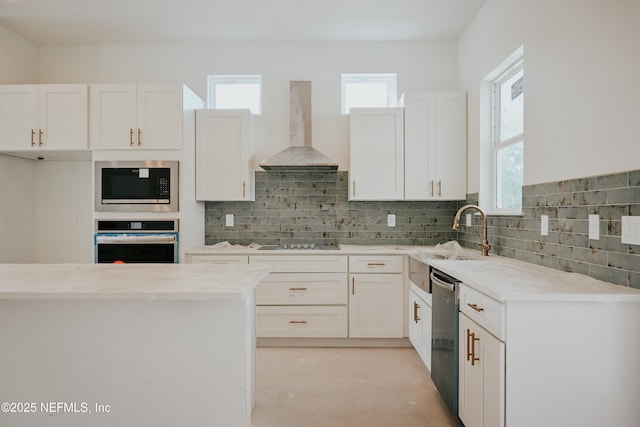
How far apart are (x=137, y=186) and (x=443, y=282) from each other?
Answer: 8.75 ft

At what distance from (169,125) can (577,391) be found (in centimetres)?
337

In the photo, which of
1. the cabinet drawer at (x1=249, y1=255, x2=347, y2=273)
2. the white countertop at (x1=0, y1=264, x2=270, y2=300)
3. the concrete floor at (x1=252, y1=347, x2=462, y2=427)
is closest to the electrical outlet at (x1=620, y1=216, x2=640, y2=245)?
the concrete floor at (x1=252, y1=347, x2=462, y2=427)

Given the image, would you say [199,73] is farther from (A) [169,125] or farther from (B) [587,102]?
(B) [587,102]

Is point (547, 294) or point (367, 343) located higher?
point (547, 294)

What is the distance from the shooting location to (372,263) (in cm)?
351

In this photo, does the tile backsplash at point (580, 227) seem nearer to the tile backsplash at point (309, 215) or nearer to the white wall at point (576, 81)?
the white wall at point (576, 81)

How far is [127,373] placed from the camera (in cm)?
178

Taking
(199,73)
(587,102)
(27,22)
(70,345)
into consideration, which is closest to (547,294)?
(587,102)

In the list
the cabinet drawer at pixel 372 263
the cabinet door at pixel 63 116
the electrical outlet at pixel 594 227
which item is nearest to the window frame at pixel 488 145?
the cabinet drawer at pixel 372 263

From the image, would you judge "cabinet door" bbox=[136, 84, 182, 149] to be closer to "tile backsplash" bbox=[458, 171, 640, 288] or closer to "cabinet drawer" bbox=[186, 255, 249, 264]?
"cabinet drawer" bbox=[186, 255, 249, 264]

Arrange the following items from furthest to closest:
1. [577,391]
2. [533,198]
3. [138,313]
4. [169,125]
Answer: [169,125]
[533,198]
[138,313]
[577,391]

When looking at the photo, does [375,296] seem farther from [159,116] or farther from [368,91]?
[159,116]

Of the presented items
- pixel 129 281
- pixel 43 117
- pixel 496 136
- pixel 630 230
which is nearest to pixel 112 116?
pixel 43 117

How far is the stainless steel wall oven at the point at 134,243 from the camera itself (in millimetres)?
3369
